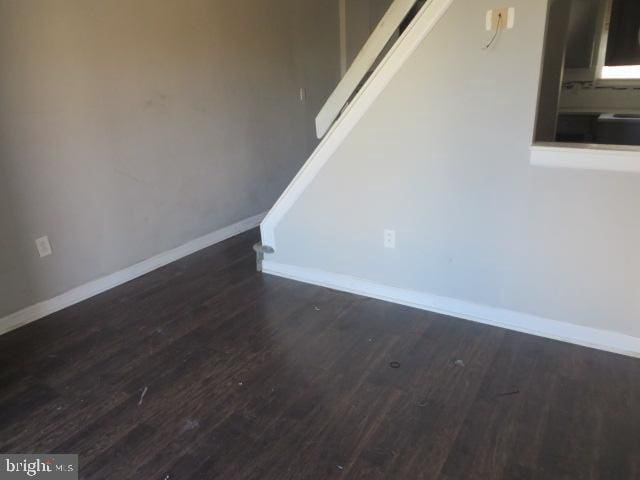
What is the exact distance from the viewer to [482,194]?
2225 millimetres

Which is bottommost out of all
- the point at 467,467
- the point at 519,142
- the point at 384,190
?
the point at 467,467

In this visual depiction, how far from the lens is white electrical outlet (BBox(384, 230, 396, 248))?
2.55 m

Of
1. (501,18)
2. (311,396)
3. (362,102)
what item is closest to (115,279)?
(311,396)

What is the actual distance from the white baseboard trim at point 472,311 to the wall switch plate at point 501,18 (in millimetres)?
1323

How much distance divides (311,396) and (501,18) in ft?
5.81

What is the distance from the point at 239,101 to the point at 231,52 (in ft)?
1.21

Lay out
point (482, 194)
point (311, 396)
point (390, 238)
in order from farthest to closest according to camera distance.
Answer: point (390, 238)
point (482, 194)
point (311, 396)

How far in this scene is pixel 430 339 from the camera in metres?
2.27

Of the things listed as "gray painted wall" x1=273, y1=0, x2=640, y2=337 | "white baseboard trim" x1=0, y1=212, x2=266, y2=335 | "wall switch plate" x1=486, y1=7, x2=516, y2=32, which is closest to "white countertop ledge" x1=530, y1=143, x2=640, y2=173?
"gray painted wall" x1=273, y1=0, x2=640, y2=337

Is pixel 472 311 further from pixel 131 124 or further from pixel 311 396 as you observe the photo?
pixel 131 124

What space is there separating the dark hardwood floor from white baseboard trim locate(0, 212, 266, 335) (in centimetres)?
7

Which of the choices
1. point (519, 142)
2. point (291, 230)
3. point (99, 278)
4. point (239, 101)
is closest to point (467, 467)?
point (519, 142)

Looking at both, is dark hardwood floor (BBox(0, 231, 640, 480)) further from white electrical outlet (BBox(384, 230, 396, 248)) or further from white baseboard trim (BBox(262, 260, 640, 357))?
white electrical outlet (BBox(384, 230, 396, 248))

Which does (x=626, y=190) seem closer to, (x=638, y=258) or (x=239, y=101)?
Answer: (x=638, y=258)
